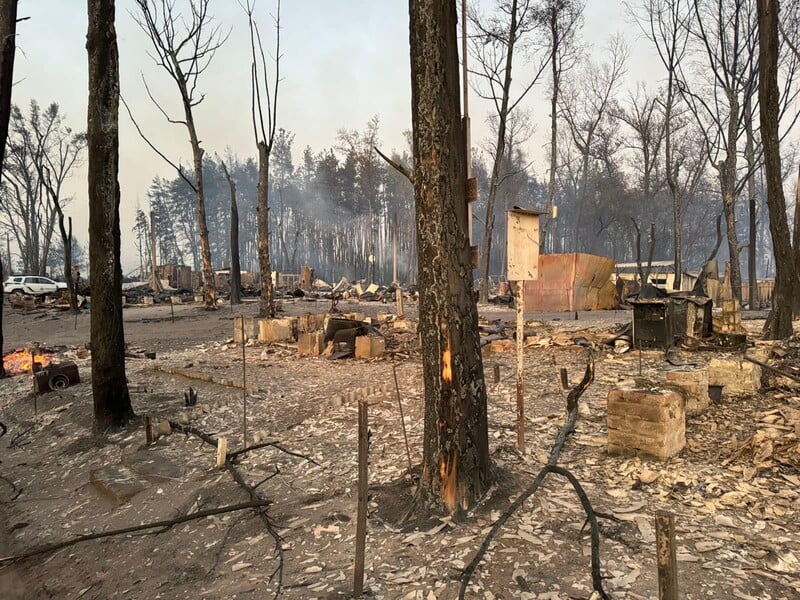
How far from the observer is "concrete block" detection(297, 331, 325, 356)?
34.4 ft

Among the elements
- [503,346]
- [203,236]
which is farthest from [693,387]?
[203,236]

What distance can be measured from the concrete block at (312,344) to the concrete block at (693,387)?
6982 millimetres

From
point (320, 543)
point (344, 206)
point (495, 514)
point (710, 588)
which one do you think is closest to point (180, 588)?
point (320, 543)

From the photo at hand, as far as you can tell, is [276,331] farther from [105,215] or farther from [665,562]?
[665,562]

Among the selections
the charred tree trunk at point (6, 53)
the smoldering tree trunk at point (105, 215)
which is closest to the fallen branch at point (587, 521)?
the smoldering tree trunk at point (105, 215)

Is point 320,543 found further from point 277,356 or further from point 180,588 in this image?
point 277,356

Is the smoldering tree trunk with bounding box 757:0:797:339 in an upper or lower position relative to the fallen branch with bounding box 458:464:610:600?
upper

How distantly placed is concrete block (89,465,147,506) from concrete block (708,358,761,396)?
638cm

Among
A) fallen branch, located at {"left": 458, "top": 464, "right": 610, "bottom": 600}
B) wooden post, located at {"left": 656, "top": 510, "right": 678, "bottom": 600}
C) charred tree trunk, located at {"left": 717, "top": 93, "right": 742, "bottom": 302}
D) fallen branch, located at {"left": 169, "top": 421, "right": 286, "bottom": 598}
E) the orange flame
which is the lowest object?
fallen branch, located at {"left": 169, "top": 421, "right": 286, "bottom": 598}

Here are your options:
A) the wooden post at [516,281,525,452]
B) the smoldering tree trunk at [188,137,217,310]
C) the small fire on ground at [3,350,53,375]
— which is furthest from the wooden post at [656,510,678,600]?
the smoldering tree trunk at [188,137,217,310]

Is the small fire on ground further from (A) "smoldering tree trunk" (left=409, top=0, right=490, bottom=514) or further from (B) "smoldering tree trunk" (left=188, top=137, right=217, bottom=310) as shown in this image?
(A) "smoldering tree trunk" (left=409, top=0, right=490, bottom=514)

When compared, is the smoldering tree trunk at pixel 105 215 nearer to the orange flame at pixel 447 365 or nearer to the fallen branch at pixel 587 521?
the orange flame at pixel 447 365

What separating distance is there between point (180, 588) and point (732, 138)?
2354 cm

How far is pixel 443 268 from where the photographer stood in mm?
3459
